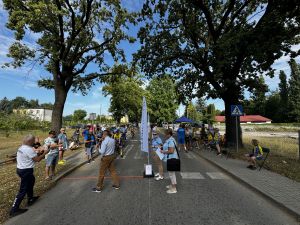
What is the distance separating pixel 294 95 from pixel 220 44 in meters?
78.2

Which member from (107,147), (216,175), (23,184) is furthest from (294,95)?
(23,184)

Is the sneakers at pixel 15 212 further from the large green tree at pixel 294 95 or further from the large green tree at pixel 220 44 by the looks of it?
the large green tree at pixel 294 95

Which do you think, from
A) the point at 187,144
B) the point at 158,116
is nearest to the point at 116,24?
the point at 187,144

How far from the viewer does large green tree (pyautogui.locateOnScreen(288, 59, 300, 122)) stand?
76537 millimetres

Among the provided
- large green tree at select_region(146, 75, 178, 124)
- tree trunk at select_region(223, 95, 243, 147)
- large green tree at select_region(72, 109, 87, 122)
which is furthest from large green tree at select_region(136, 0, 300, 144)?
large green tree at select_region(72, 109, 87, 122)

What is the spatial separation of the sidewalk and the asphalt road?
0.22 metres

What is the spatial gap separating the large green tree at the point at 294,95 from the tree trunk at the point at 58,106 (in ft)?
239

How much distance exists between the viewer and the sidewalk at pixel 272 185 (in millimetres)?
6196

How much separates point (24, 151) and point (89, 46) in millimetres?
14488

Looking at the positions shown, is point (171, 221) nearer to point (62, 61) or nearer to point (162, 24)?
point (62, 61)

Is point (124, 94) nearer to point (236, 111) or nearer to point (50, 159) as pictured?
point (236, 111)

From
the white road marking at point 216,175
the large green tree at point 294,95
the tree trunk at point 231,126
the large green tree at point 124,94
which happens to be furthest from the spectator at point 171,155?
the large green tree at point 294,95

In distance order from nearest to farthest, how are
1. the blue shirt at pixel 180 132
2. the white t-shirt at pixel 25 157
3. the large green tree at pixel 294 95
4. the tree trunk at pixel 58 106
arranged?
the white t-shirt at pixel 25 157, the blue shirt at pixel 180 132, the tree trunk at pixel 58 106, the large green tree at pixel 294 95

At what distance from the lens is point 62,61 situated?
16.6m
